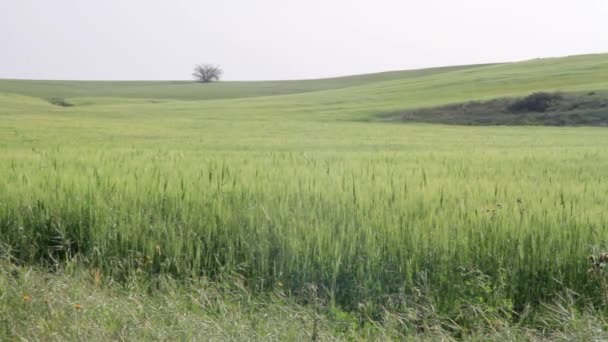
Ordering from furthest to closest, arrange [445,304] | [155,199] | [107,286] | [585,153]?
[585,153] → [155,199] → [107,286] → [445,304]

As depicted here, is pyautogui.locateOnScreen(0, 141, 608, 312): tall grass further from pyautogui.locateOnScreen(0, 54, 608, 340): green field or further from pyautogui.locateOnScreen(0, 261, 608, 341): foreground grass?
pyautogui.locateOnScreen(0, 261, 608, 341): foreground grass

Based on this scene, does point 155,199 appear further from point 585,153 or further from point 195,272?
point 585,153

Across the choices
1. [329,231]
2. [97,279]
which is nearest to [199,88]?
[329,231]

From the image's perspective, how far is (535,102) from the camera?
36125mm

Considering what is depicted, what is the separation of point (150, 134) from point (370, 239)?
60.8ft

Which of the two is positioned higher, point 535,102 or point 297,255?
point 297,255

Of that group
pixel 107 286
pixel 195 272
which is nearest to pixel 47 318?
pixel 107 286

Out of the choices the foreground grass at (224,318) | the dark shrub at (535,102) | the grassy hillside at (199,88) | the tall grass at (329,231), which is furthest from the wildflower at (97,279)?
the grassy hillside at (199,88)

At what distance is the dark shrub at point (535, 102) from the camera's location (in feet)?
117

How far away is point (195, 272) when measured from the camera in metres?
4.64

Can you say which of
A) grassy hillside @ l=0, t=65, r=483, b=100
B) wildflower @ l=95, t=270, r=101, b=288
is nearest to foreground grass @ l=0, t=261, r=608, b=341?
wildflower @ l=95, t=270, r=101, b=288

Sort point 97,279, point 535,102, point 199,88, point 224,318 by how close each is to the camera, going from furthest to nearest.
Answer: point 199,88, point 535,102, point 97,279, point 224,318

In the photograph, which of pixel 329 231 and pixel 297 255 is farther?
pixel 329 231

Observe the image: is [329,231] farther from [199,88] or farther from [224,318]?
[199,88]
